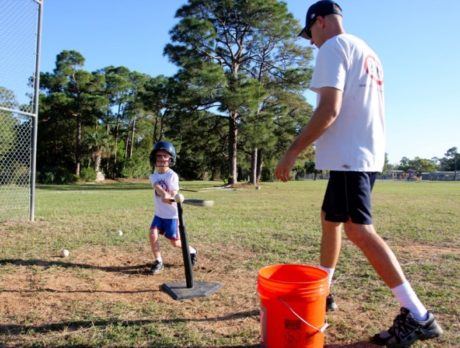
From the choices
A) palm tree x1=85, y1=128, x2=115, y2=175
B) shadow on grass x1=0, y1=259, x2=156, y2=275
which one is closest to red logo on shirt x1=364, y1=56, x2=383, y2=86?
shadow on grass x1=0, y1=259, x2=156, y2=275

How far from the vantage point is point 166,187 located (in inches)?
171

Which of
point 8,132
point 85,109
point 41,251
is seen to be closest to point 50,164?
point 85,109

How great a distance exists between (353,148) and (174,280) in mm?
2182

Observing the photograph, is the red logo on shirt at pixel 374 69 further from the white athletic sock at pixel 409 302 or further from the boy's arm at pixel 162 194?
the boy's arm at pixel 162 194

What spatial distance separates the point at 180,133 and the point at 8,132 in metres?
13.7

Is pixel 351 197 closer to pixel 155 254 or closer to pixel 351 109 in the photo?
pixel 351 109

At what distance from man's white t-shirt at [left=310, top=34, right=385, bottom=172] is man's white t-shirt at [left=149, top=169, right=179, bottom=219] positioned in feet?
6.63

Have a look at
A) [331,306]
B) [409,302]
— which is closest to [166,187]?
[331,306]

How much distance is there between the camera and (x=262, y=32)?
25.4 m

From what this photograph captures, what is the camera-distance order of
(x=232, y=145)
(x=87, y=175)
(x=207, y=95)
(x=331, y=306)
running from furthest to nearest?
(x=87, y=175), (x=232, y=145), (x=207, y=95), (x=331, y=306)

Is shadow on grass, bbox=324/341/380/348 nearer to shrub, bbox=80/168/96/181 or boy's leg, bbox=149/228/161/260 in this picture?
boy's leg, bbox=149/228/161/260

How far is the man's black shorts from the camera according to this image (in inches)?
98.9

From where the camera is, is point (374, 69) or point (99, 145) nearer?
point (374, 69)

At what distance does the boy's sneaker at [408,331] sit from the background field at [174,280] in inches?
4.7
